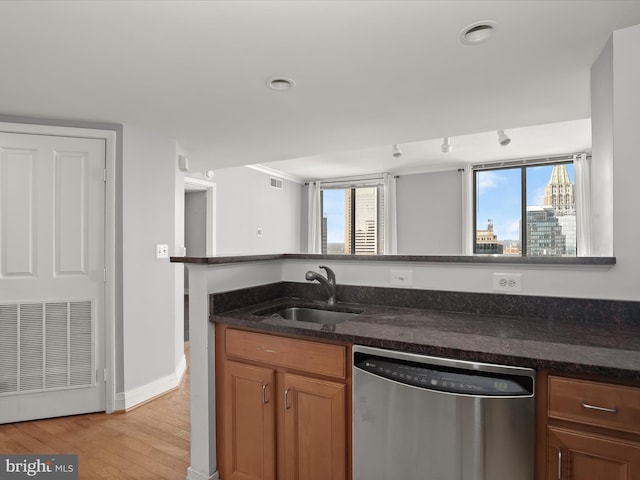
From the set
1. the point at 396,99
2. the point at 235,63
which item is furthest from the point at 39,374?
the point at 396,99

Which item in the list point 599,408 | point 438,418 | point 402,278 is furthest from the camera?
point 402,278

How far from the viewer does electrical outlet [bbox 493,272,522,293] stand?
1648mm

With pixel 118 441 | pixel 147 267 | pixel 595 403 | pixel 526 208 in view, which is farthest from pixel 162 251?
pixel 526 208

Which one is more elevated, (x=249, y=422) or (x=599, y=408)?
(x=599, y=408)

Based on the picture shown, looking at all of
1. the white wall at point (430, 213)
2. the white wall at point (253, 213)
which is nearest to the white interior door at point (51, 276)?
the white wall at point (253, 213)

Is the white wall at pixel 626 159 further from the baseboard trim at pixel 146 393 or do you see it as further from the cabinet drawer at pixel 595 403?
the baseboard trim at pixel 146 393

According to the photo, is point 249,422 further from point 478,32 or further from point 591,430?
point 478,32

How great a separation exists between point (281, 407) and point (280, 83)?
1.80m

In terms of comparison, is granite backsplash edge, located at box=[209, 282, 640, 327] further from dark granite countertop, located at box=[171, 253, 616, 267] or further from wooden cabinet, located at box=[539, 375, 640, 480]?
wooden cabinet, located at box=[539, 375, 640, 480]

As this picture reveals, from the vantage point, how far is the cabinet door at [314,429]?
4.58 feet

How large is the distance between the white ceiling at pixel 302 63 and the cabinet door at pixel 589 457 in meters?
1.61

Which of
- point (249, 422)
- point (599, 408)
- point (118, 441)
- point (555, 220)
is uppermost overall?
point (555, 220)

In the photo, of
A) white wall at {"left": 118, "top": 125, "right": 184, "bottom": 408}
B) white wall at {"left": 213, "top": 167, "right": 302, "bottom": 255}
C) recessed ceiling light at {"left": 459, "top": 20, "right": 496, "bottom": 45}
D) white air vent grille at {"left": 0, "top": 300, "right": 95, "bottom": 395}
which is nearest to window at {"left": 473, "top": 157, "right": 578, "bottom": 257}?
white wall at {"left": 213, "top": 167, "right": 302, "bottom": 255}

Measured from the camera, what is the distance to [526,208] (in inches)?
228
